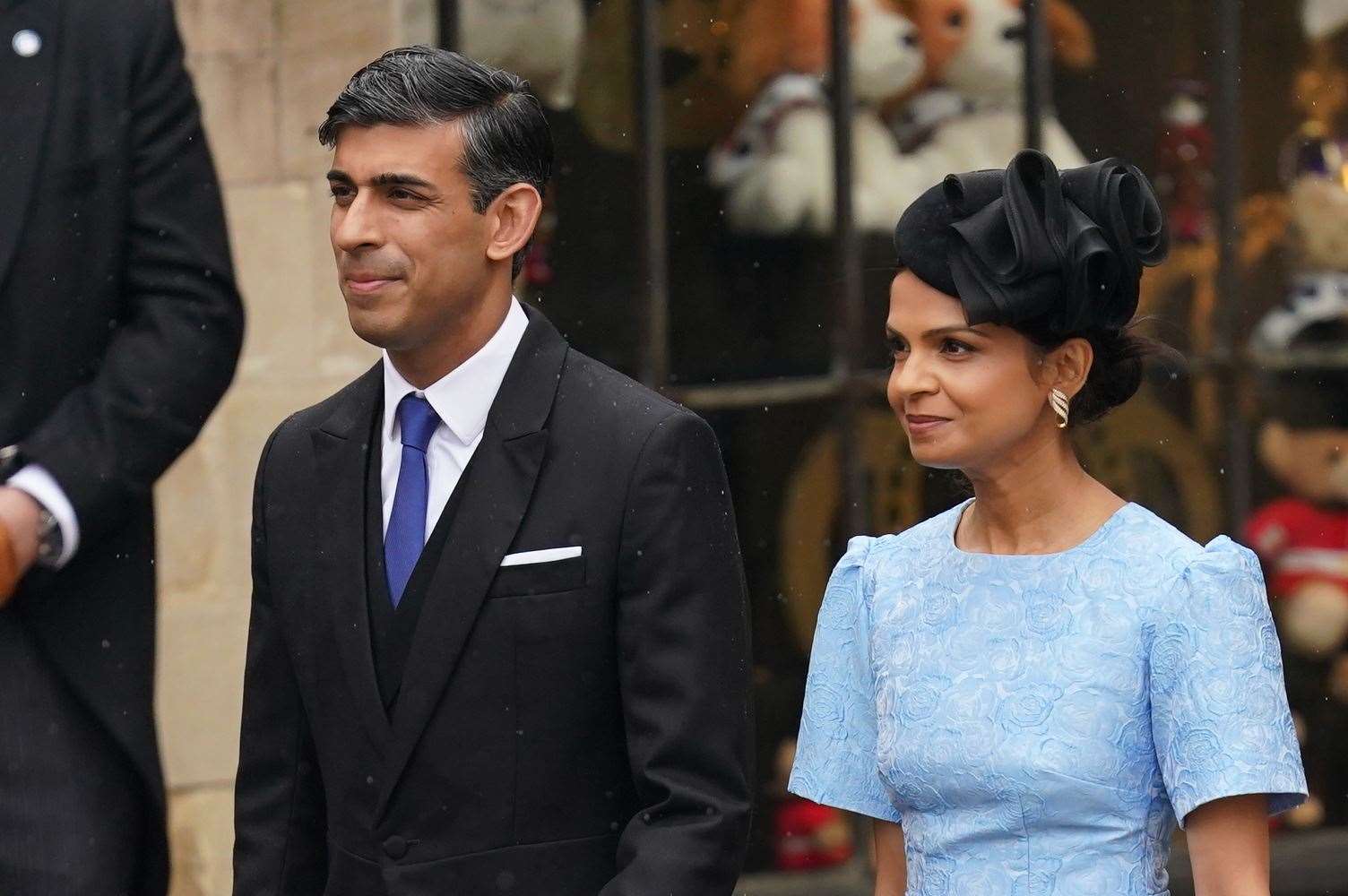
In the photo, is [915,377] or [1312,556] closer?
[915,377]

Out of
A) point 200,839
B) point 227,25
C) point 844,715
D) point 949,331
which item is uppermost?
point 227,25

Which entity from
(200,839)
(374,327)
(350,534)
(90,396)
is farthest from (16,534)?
(200,839)

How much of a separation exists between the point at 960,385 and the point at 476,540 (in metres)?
0.77

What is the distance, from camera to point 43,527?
4.12 m

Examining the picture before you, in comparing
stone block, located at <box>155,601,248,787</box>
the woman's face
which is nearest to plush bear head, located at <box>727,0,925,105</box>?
stone block, located at <box>155,601,248,787</box>

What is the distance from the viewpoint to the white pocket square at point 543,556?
3578 millimetres

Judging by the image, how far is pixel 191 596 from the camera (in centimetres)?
619

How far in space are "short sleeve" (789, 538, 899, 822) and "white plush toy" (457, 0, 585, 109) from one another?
2.97 metres

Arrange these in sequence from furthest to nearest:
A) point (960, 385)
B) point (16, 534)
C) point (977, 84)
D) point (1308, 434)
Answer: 1. point (1308, 434)
2. point (977, 84)
3. point (16, 534)
4. point (960, 385)

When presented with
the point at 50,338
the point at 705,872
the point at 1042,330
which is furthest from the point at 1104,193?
the point at 50,338

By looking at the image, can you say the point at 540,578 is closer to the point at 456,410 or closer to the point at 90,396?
the point at 456,410

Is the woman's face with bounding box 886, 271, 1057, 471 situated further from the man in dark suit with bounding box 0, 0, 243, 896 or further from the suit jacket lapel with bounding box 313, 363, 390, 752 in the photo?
the man in dark suit with bounding box 0, 0, 243, 896

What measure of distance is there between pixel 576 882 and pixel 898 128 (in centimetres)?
356

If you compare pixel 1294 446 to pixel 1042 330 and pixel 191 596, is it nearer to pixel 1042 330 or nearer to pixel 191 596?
pixel 191 596
